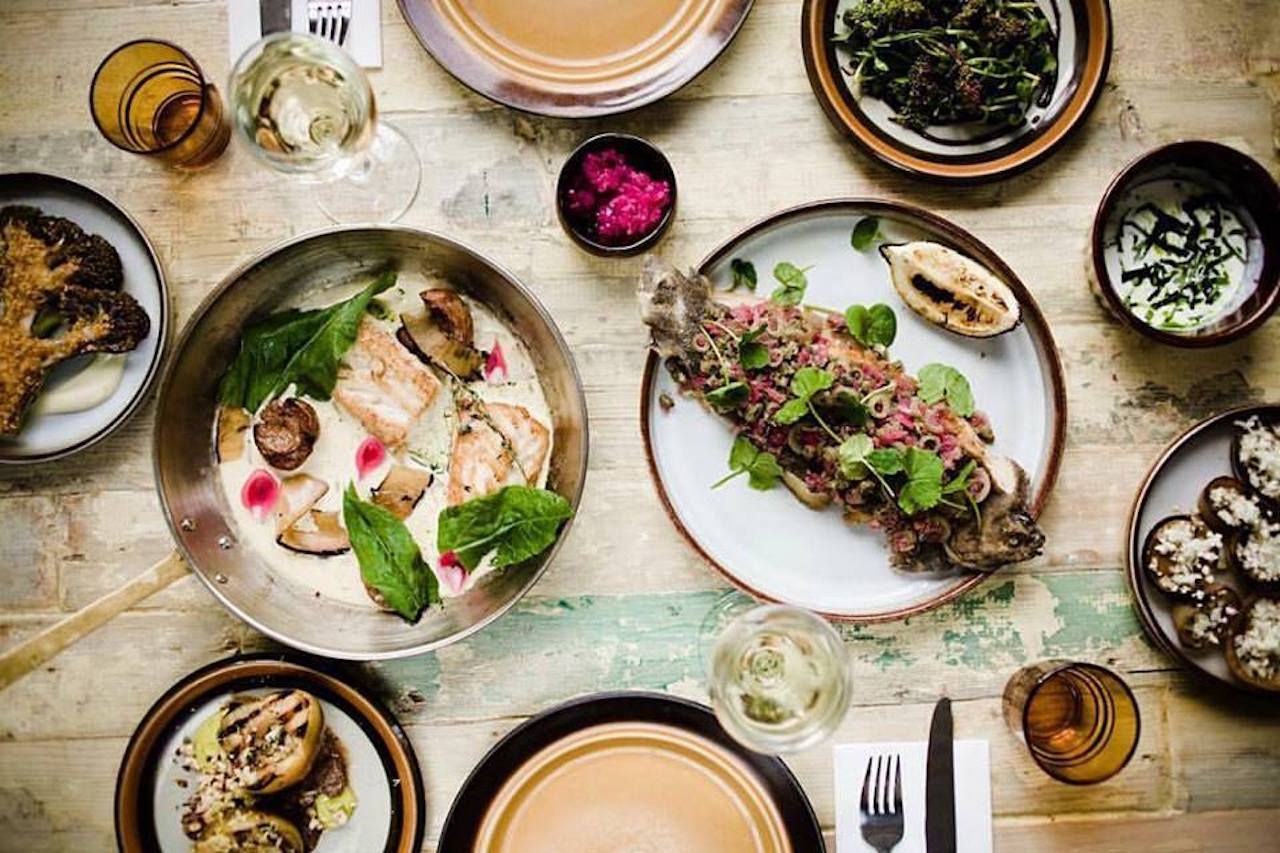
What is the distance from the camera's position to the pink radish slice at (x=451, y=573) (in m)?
1.90

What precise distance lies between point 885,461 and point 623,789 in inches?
26.9

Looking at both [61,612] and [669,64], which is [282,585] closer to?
[61,612]

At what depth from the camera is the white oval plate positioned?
74.9 inches

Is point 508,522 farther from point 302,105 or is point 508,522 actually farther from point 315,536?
point 302,105

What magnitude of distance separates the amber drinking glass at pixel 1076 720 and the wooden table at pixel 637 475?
0.07 metres

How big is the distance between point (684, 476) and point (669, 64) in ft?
2.23

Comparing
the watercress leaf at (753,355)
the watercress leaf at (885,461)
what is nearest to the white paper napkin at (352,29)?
the watercress leaf at (753,355)

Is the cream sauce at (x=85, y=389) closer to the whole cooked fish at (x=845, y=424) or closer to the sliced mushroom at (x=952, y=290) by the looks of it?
the whole cooked fish at (x=845, y=424)

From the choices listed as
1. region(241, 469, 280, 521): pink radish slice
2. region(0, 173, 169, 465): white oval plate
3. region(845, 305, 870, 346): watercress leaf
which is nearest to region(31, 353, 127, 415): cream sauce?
region(0, 173, 169, 465): white oval plate

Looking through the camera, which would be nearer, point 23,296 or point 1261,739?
point 23,296

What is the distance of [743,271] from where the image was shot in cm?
190

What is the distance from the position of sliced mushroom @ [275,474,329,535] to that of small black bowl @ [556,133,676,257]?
0.58 meters

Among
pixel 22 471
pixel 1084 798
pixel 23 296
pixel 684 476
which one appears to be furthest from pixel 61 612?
pixel 1084 798

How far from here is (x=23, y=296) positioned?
6.10 ft
